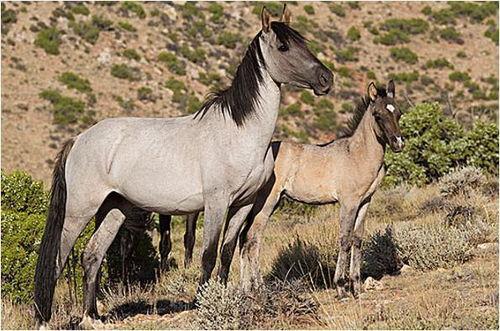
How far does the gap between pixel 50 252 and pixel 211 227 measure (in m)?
1.71

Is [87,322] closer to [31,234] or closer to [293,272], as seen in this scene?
[31,234]

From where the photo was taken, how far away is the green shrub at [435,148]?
16.0 m

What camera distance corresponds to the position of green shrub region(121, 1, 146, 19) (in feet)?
121

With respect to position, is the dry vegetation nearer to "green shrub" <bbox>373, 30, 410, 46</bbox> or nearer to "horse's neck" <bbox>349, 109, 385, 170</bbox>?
"horse's neck" <bbox>349, 109, 385, 170</bbox>

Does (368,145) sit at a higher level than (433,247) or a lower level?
higher

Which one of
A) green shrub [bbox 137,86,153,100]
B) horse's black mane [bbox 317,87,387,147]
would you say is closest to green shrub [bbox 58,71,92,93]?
green shrub [bbox 137,86,153,100]

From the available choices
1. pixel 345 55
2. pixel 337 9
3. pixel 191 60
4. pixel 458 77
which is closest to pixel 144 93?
pixel 191 60

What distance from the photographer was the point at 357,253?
26.8 feet

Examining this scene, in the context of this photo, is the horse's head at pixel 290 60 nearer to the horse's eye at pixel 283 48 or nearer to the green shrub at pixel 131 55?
the horse's eye at pixel 283 48

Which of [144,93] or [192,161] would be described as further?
[144,93]

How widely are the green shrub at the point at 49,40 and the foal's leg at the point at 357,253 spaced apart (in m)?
26.0

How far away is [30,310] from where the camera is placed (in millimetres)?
7965

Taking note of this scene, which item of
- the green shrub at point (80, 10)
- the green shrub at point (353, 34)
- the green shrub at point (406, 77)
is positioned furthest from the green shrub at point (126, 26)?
the green shrub at point (406, 77)

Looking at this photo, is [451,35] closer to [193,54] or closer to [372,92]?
[193,54]
